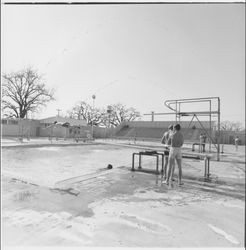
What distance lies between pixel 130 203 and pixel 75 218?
89cm

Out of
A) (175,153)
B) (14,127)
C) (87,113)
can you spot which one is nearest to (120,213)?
(175,153)

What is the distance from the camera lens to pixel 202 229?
2266mm

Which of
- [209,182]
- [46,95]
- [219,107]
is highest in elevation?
[46,95]

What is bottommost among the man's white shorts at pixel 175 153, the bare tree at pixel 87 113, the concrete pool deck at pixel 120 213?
the concrete pool deck at pixel 120 213

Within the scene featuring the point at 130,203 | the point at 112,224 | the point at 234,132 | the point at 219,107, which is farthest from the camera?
the point at 234,132

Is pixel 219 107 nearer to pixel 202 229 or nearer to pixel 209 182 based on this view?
pixel 209 182

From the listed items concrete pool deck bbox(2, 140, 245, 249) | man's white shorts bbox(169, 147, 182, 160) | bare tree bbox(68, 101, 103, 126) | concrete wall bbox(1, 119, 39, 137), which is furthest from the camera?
bare tree bbox(68, 101, 103, 126)

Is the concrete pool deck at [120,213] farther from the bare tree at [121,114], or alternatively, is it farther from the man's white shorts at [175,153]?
the bare tree at [121,114]

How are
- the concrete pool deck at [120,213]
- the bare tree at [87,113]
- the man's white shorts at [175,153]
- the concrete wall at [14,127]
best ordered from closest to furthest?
the concrete pool deck at [120,213], the man's white shorts at [175,153], the concrete wall at [14,127], the bare tree at [87,113]

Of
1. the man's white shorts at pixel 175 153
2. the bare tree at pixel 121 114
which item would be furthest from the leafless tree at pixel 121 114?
the man's white shorts at pixel 175 153

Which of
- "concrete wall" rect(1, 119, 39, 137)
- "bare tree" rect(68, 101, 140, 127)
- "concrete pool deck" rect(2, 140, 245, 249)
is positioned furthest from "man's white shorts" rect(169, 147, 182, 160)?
"bare tree" rect(68, 101, 140, 127)

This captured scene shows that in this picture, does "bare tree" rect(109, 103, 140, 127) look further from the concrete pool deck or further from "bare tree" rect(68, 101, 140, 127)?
the concrete pool deck

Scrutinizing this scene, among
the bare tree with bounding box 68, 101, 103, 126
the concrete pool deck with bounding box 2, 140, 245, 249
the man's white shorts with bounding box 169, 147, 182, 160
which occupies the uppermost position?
the bare tree with bounding box 68, 101, 103, 126

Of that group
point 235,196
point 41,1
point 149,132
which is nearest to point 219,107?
point 235,196
